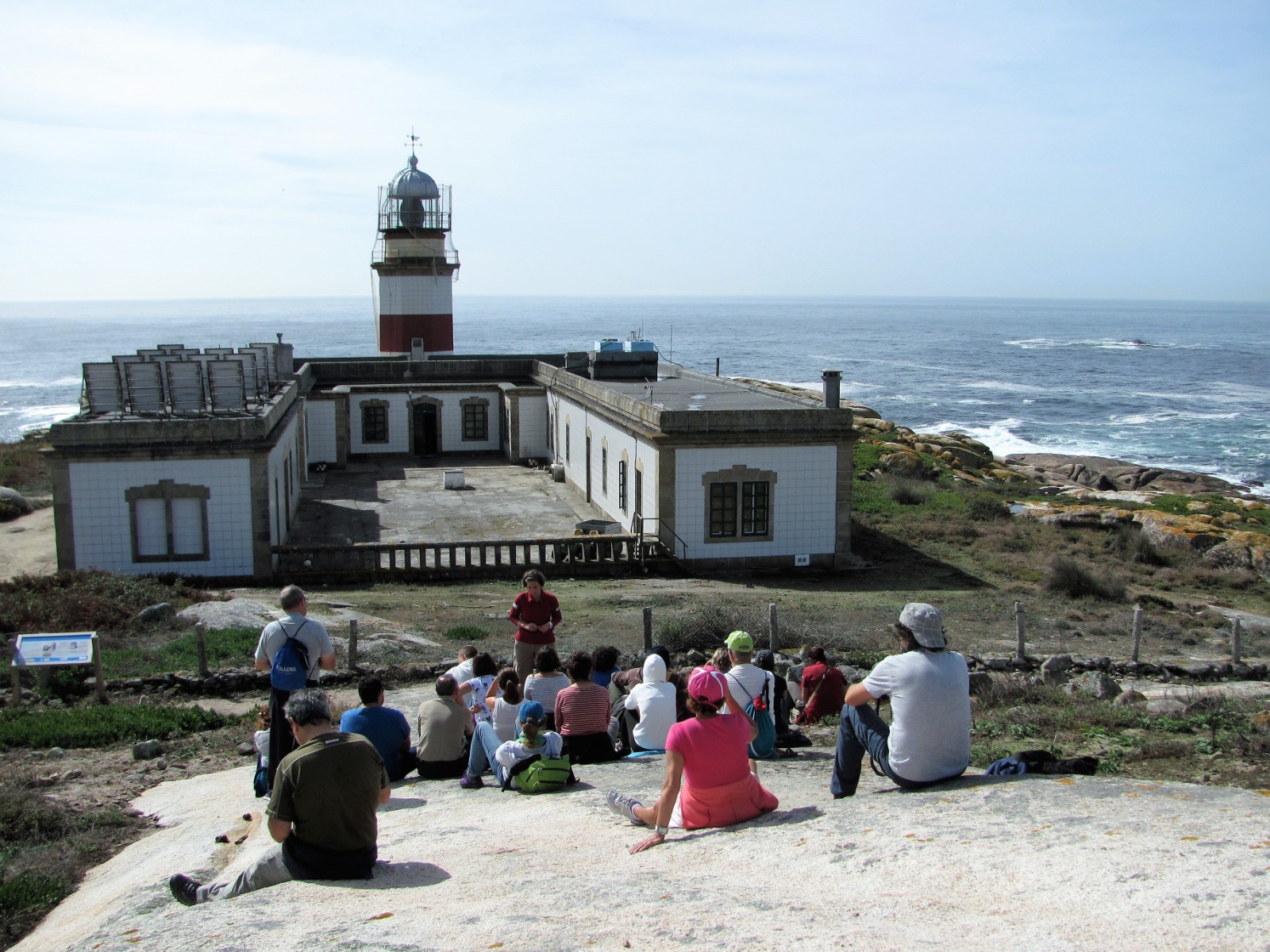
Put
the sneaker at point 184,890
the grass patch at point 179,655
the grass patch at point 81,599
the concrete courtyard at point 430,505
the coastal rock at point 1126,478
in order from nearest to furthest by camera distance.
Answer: the sneaker at point 184,890
the grass patch at point 179,655
the grass patch at point 81,599
the concrete courtyard at point 430,505
the coastal rock at point 1126,478

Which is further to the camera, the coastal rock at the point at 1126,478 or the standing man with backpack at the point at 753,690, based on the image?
the coastal rock at the point at 1126,478

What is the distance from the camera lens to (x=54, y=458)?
21.1m

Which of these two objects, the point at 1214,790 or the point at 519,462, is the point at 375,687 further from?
the point at 519,462

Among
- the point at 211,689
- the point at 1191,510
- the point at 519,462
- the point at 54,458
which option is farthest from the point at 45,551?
the point at 1191,510

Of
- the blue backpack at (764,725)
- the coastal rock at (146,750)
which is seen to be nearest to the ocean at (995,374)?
the coastal rock at (146,750)

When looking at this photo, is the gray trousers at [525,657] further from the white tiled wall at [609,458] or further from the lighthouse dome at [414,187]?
the lighthouse dome at [414,187]

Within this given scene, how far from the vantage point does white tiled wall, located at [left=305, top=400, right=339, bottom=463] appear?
35688 mm

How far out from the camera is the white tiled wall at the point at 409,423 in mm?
37906

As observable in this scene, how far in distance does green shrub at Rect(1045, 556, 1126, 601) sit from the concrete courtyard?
409 inches

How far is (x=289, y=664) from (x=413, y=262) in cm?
3638

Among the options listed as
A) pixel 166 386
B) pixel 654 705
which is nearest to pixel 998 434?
pixel 166 386

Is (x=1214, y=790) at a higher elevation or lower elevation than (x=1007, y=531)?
higher

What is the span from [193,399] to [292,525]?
15.3 ft

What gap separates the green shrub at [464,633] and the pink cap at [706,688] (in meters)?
10.1
